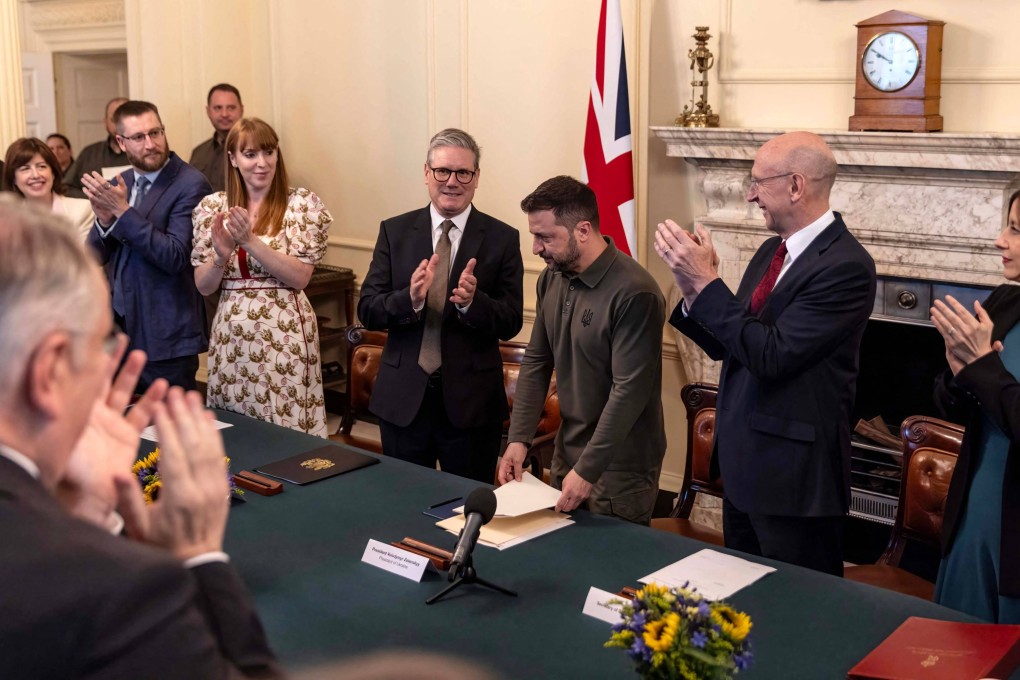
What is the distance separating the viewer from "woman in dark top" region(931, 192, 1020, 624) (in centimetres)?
257

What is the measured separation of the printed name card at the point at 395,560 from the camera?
2396mm

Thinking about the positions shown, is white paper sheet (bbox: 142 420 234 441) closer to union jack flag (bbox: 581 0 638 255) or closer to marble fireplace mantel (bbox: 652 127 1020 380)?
union jack flag (bbox: 581 0 638 255)

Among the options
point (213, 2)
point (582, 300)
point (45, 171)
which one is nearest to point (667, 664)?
point (582, 300)

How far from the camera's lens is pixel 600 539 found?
2613 millimetres

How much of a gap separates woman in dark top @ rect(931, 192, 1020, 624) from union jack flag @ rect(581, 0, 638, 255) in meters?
2.32

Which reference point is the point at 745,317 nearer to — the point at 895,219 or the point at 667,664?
the point at 667,664

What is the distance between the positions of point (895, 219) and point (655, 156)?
46.9 inches

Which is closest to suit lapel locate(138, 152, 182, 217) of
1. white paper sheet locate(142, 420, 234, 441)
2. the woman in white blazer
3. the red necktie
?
the woman in white blazer

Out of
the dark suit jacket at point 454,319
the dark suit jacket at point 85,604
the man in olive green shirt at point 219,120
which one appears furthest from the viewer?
the man in olive green shirt at point 219,120

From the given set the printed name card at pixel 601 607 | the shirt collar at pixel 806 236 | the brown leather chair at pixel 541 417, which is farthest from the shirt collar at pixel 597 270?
the printed name card at pixel 601 607

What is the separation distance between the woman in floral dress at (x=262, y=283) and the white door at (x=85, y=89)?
235 inches

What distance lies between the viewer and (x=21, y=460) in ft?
3.53

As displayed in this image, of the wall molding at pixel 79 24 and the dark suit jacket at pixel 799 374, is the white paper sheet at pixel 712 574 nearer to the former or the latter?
the dark suit jacket at pixel 799 374

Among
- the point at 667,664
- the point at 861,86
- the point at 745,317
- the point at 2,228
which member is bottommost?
the point at 667,664
